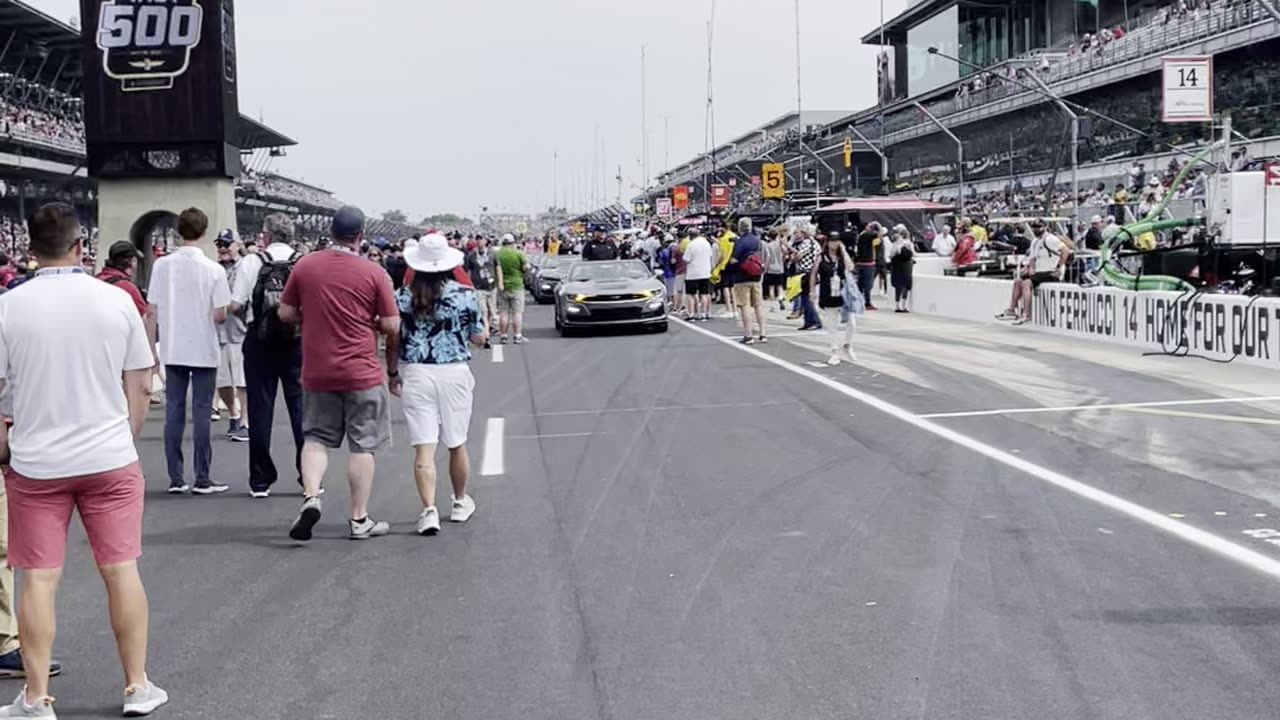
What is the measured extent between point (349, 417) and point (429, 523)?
746 mm

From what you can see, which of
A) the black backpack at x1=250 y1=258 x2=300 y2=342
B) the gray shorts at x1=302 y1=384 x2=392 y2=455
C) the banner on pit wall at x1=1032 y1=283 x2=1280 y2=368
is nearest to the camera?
the gray shorts at x1=302 y1=384 x2=392 y2=455

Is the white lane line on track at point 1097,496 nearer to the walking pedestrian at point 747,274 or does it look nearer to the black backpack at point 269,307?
the black backpack at point 269,307

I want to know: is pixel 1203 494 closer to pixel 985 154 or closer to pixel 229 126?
pixel 229 126

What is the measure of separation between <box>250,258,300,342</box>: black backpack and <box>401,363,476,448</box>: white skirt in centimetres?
158

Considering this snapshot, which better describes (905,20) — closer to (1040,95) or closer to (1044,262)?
(1040,95)

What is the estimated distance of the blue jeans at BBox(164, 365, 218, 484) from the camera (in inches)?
381

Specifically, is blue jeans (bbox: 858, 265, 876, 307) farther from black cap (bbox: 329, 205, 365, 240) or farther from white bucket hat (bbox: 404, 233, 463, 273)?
black cap (bbox: 329, 205, 365, 240)

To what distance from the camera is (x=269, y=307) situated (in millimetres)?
9242

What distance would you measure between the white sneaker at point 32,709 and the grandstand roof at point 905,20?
7444 centimetres

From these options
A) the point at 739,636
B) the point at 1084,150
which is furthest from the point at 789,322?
the point at 1084,150

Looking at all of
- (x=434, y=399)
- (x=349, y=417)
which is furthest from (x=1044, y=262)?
(x=349, y=417)

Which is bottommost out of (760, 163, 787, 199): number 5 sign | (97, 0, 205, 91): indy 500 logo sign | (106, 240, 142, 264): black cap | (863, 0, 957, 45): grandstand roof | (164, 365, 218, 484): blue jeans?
(164, 365, 218, 484): blue jeans

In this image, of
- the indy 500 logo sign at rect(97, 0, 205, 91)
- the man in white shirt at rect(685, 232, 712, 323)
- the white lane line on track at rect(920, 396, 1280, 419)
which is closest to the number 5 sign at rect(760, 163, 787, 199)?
the man in white shirt at rect(685, 232, 712, 323)

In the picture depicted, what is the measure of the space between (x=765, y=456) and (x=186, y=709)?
19.4 feet
